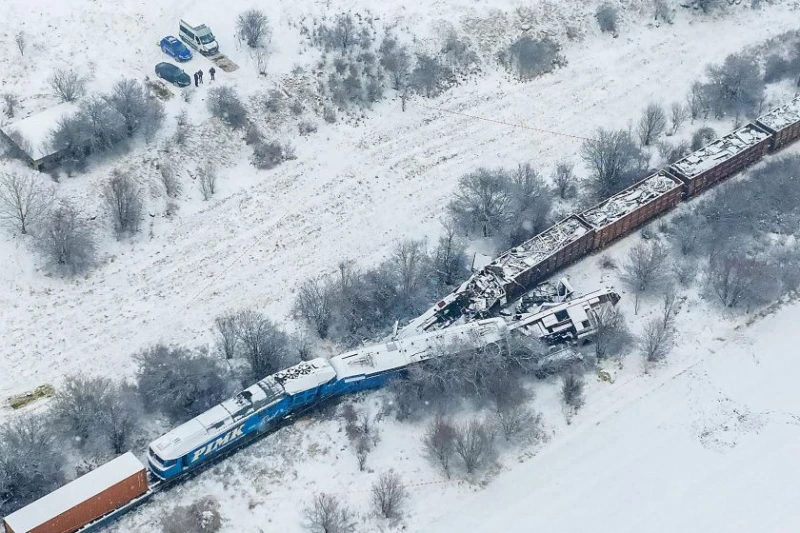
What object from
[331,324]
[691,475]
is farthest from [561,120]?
[691,475]

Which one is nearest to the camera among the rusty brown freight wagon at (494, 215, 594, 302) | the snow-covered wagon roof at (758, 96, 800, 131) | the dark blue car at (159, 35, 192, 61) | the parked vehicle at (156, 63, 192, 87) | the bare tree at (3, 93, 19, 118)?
the rusty brown freight wagon at (494, 215, 594, 302)

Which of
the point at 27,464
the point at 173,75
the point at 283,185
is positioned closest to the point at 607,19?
the point at 283,185

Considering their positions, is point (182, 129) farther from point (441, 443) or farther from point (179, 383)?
point (441, 443)

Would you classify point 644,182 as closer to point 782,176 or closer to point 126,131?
point 782,176

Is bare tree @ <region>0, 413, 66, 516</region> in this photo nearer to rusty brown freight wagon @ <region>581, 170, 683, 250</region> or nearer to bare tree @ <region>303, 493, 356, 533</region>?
bare tree @ <region>303, 493, 356, 533</region>

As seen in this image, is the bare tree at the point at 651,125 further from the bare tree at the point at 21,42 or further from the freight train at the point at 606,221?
the bare tree at the point at 21,42

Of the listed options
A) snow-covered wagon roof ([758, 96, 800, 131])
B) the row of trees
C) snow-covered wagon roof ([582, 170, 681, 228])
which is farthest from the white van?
snow-covered wagon roof ([758, 96, 800, 131])
